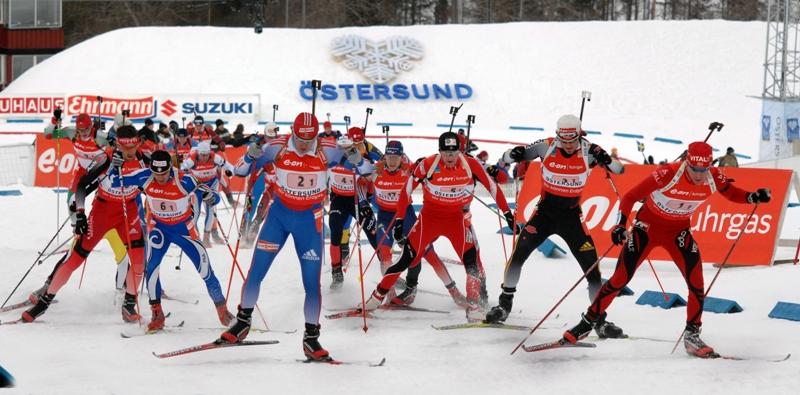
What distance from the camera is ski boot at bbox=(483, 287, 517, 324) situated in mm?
9664

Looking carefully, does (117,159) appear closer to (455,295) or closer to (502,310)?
(455,295)

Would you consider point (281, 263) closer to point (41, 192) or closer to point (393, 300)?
point (393, 300)

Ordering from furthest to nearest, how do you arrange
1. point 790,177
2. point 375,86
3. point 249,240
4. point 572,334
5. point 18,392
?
point 375,86 < point 249,240 < point 790,177 < point 572,334 < point 18,392

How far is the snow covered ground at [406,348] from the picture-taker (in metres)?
7.63

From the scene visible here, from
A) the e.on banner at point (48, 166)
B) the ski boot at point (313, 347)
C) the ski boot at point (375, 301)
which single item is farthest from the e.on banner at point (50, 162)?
the ski boot at point (313, 347)

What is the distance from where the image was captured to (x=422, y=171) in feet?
33.1

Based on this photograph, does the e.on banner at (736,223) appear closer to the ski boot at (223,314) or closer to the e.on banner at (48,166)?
the ski boot at (223,314)

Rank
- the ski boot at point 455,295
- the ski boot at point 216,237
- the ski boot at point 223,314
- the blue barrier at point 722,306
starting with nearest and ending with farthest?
1. the ski boot at point 223,314
2. the blue barrier at point 722,306
3. the ski boot at point 455,295
4. the ski boot at point 216,237

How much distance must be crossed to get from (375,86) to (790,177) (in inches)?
1038

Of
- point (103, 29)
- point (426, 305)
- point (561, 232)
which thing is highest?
point (103, 29)

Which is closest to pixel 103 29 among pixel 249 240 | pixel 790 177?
pixel 249 240

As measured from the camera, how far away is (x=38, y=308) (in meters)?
10.0

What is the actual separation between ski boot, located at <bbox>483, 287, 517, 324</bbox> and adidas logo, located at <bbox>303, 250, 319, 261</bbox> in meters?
2.11

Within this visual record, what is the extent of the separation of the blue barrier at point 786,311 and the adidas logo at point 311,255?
16.0 feet
